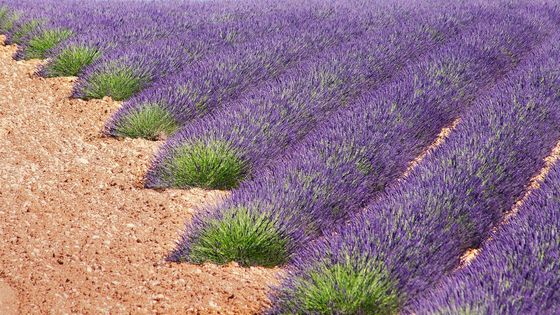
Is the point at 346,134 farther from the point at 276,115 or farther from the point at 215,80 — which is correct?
the point at 215,80

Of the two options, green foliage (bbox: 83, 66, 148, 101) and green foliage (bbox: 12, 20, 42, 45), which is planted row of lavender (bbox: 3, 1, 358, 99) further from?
green foliage (bbox: 12, 20, 42, 45)

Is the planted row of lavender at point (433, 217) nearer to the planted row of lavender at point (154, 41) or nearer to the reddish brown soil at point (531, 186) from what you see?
the reddish brown soil at point (531, 186)

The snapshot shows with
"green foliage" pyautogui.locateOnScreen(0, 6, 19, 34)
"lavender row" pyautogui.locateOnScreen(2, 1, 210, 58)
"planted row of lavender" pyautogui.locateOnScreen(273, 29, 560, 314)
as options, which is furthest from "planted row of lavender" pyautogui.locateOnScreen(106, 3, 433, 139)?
"green foliage" pyautogui.locateOnScreen(0, 6, 19, 34)

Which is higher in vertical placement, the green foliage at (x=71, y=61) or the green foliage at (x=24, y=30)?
the green foliage at (x=71, y=61)

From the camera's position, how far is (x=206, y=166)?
5.20 m

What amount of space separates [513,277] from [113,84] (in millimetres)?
4449

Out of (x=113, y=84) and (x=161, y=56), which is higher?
Answer: (x=161, y=56)

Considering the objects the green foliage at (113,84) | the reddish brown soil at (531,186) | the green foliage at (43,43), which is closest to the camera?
the reddish brown soil at (531,186)

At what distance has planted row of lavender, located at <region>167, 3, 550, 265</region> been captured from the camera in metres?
4.15

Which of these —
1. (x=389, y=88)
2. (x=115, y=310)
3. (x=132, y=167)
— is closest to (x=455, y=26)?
(x=389, y=88)

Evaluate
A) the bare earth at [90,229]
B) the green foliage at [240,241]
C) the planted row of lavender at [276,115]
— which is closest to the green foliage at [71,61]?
the bare earth at [90,229]

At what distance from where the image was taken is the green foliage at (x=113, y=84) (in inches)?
271

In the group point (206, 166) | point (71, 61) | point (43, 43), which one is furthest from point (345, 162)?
point (43, 43)

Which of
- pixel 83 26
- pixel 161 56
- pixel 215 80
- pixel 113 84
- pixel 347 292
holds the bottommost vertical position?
pixel 83 26
